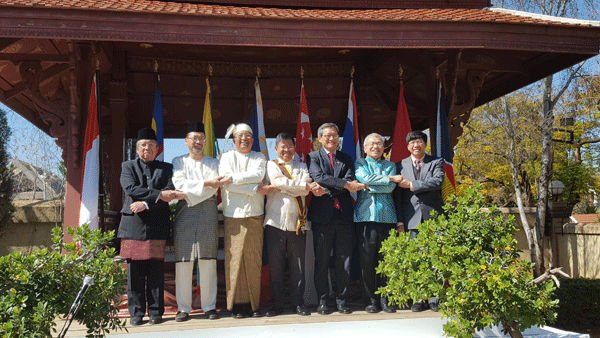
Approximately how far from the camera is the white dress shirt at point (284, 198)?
14.6 ft

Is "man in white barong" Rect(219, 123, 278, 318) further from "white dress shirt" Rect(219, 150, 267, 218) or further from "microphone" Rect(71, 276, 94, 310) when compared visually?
"microphone" Rect(71, 276, 94, 310)

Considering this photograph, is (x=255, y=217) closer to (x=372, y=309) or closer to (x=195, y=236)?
(x=195, y=236)

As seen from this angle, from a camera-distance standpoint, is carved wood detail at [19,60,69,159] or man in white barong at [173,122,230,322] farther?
carved wood detail at [19,60,69,159]

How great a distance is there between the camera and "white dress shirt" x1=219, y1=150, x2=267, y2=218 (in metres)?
4.40

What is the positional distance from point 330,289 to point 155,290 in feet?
5.79

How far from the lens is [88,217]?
4.91 metres

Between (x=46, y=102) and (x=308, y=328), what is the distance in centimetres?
385

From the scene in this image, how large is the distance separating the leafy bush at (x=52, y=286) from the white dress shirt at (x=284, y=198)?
1.52 m

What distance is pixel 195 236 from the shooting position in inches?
173

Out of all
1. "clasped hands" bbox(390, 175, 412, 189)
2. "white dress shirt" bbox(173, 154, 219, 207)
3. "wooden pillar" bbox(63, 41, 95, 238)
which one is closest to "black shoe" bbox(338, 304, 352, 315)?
"clasped hands" bbox(390, 175, 412, 189)

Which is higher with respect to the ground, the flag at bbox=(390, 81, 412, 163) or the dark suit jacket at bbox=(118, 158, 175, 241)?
the flag at bbox=(390, 81, 412, 163)

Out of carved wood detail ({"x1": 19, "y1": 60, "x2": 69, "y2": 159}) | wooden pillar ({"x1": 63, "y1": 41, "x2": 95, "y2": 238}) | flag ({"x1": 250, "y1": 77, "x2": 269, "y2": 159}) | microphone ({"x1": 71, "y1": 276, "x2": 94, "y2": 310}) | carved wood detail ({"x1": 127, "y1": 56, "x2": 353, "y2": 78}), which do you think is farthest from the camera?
carved wood detail ({"x1": 127, "y1": 56, "x2": 353, "y2": 78})

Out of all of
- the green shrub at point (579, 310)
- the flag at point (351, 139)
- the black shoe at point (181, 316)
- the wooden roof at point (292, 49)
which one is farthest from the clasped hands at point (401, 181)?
the green shrub at point (579, 310)

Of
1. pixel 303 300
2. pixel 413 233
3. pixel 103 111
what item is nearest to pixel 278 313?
pixel 303 300
